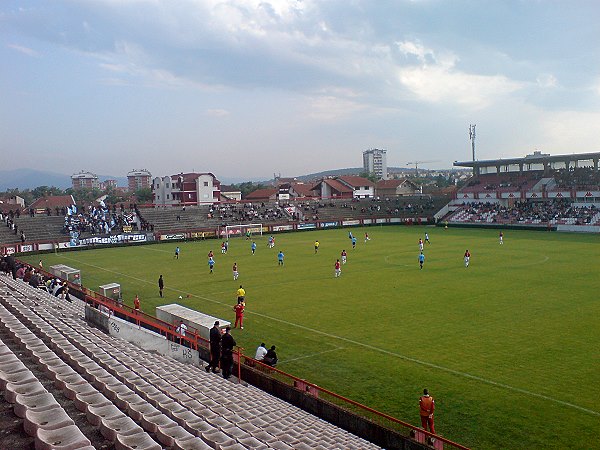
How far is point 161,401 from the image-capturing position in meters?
8.53

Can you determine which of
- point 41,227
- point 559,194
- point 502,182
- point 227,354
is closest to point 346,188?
point 502,182

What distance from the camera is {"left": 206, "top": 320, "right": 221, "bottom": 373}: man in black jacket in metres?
14.2

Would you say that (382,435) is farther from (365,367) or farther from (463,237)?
(463,237)

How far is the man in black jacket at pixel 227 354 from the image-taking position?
1387cm

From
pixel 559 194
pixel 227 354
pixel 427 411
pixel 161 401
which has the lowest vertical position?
pixel 427 411

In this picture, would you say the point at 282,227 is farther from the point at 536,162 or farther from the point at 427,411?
the point at 427,411

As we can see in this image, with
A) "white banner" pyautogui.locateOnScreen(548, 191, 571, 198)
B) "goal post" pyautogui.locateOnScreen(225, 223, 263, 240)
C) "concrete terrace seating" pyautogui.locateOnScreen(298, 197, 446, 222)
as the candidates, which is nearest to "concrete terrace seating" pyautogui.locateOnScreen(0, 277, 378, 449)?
"goal post" pyautogui.locateOnScreen(225, 223, 263, 240)

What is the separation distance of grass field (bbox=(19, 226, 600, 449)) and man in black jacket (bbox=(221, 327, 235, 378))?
8.94 feet

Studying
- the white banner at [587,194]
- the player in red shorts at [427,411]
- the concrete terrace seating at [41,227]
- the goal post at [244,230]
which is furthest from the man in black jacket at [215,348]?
the white banner at [587,194]

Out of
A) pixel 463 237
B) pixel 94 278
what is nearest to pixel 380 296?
pixel 94 278

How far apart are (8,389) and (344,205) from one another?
78.8m

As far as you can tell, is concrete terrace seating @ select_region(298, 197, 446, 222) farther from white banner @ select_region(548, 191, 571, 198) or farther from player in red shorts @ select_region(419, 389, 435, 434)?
player in red shorts @ select_region(419, 389, 435, 434)

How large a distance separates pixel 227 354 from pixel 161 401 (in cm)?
555

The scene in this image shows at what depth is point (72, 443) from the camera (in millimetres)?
5633
